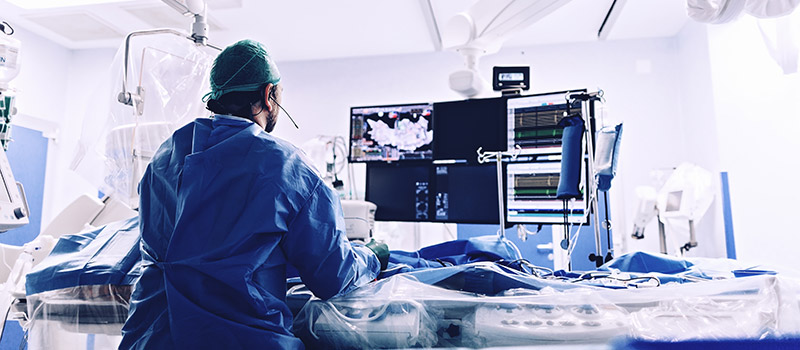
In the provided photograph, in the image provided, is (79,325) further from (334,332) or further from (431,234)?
(431,234)

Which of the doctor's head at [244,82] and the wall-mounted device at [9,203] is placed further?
the wall-mounted device at [9,203]

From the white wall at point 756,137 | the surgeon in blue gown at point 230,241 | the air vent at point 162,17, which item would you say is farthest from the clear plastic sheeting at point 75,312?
the white wall at point 756,137

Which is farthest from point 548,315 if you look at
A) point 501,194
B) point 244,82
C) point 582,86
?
point 582,86

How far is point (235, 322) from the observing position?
1053 millimetres

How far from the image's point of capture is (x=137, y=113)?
1.94 metres

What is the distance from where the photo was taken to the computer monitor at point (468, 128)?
2.44 m

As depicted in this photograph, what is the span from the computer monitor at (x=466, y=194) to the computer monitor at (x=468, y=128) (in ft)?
0.23

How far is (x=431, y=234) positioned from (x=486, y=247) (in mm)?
2558

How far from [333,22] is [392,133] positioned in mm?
1586

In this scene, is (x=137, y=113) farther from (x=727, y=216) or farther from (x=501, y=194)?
(x=727, y=216)

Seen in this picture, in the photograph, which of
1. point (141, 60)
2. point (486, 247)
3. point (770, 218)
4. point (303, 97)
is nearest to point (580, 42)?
point (770, 218)

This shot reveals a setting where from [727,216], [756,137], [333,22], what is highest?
[333,22]

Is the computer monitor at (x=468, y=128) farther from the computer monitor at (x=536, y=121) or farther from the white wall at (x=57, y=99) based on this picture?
the white wall at (x=57, y=99)

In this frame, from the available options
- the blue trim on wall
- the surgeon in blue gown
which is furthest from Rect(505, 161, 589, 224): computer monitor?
the blue trim on wall
